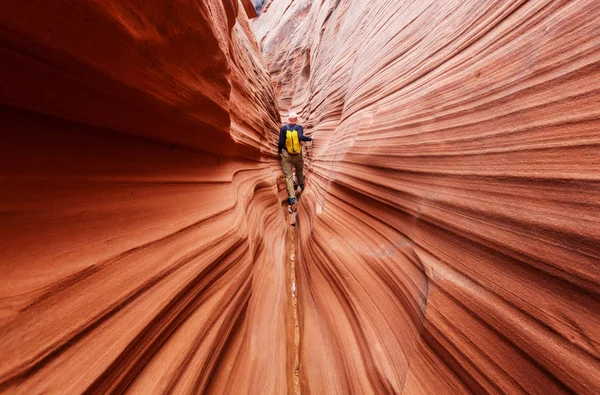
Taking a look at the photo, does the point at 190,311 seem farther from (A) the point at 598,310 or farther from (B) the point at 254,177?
(B) the point at 254,177

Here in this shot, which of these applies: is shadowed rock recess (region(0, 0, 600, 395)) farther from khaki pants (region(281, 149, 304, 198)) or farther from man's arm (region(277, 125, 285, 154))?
khaki pants (region(281, 149, 304, 198))

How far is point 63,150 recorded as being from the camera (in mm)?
796

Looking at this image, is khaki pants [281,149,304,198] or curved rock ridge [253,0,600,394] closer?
curved rock ridge [253,0,600,394]

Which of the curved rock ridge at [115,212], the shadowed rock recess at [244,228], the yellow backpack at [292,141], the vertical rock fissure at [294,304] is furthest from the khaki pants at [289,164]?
the curved rock ridge at [115,212]

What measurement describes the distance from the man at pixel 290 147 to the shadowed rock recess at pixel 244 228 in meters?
2.67

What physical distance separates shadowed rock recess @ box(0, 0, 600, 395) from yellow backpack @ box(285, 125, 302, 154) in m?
2.69

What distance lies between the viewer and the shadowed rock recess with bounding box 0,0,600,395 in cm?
63

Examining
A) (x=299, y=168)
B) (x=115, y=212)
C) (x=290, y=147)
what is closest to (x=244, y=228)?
(x=115, y=212)

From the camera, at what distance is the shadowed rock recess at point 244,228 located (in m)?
0.63

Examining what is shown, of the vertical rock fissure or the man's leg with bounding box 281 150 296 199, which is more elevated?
the man's leg with bounding box 281 150 296 199

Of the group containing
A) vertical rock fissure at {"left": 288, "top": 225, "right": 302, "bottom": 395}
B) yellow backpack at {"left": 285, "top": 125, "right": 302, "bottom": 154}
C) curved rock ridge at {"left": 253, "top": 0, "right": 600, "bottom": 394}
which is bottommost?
vertical rock fissure at {"left": 288, "top": 225, "right": 302, "bottom": 395}

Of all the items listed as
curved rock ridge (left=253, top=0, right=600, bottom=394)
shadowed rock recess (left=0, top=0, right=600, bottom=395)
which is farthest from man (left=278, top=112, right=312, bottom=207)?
shadowed rock recess (left=0, top=0, right=600, bottom=395)

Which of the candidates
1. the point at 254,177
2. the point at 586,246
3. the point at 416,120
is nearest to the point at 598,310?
the point at 586,246

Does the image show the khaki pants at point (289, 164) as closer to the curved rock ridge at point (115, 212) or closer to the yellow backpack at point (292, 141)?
the yellow backpack at point (292, 141)
